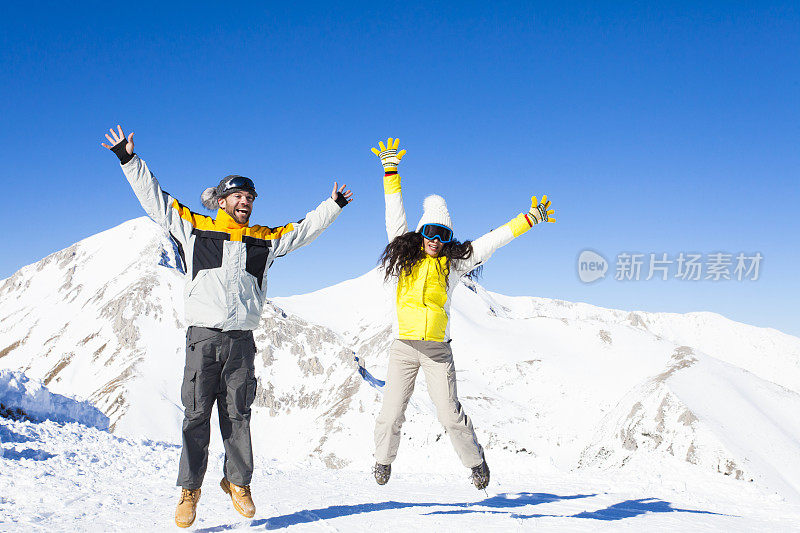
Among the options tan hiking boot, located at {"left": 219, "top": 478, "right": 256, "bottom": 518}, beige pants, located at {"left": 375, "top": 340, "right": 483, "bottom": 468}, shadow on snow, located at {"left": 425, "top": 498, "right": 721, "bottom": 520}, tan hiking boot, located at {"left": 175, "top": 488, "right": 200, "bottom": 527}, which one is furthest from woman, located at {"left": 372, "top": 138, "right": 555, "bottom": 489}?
tan hiking boot, located at {"left": 175, "top": 488, "right": 200, "bottom": 527}

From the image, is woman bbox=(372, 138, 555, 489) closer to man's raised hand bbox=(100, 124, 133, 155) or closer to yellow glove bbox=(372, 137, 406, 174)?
yellow glove bbox=(372, 137, 406, 174)

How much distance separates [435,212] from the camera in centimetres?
710

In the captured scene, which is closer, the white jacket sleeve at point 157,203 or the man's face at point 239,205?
the white jacket sleeve at point 157,203

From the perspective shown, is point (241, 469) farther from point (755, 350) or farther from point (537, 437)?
point (755, 350)

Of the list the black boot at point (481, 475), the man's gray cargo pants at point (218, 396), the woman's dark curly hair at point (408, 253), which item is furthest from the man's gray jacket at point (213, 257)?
the black boot at point (481, 475)

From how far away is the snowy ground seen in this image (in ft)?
20.7

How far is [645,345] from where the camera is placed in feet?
247

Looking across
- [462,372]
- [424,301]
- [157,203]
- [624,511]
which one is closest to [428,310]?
[424,301]

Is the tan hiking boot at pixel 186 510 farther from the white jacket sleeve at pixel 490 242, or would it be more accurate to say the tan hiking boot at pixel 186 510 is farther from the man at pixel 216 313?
the white jacket sleeve at pixel 490 242

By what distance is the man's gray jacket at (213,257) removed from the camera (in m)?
5.90

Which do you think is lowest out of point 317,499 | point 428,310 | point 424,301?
point 317,499

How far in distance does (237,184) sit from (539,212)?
4027 millimetres

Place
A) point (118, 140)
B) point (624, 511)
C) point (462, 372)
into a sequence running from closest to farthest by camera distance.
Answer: point (118, 140) → point (624, 511) → point (462, 372)

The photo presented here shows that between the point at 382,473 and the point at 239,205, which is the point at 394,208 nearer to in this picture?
the point at 239,205
